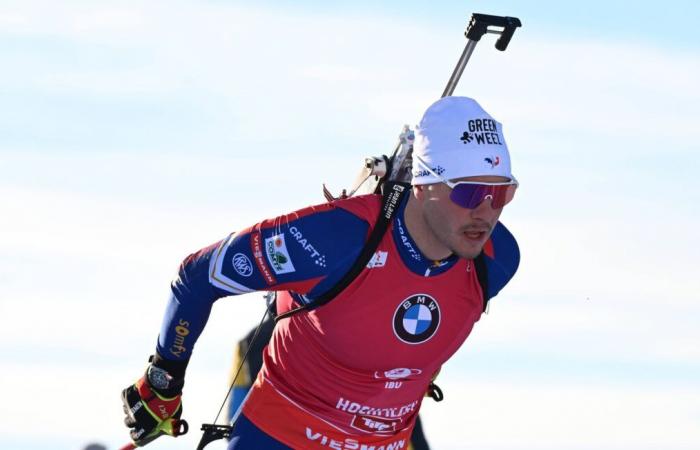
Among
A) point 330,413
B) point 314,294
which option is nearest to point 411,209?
point 314,294

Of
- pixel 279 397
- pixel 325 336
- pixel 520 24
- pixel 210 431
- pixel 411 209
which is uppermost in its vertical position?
pixel 520 24

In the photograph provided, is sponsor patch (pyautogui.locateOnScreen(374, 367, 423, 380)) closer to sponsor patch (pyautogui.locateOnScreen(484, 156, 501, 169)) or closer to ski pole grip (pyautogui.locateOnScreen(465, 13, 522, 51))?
sponsor patch (pyautogui.locateOnScreen(484, 156, 501, 169))

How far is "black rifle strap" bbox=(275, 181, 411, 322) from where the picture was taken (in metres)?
7.00

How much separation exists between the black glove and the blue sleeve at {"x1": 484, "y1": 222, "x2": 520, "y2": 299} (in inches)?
68.1

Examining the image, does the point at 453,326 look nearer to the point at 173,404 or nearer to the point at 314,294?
the point at 314,294

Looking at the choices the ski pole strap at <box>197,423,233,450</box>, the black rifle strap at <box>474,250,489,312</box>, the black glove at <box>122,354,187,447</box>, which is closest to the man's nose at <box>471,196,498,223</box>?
the black rifle strap at <box>474,250,489,312</box>

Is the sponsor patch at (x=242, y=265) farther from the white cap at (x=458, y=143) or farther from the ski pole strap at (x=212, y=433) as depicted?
the ski pole strap at (x=212, y=433)

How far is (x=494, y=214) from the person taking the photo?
23.1 feet

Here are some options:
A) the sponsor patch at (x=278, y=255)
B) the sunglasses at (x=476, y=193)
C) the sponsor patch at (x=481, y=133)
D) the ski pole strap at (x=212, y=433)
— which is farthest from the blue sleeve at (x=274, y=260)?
the ski pole strap at (x=212, y=433)

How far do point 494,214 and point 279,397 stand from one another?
1.50 meters

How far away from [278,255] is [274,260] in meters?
0.03

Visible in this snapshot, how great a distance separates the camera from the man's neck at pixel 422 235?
23.4 ft

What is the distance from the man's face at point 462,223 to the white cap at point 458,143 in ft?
0.24

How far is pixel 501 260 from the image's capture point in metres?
7.68
